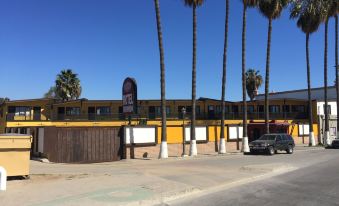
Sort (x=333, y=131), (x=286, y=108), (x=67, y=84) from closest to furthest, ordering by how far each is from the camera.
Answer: (x=333, y=131) → (x=286, y=108) → (x=67, y=84)

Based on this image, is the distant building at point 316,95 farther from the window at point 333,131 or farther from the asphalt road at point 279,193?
the asphalt road at point 279,193

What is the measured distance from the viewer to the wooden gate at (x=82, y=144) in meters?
24.5

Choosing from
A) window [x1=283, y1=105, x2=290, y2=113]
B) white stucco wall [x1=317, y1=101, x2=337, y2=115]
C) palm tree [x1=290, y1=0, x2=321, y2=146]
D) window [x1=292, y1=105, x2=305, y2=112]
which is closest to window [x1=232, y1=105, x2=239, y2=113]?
window [x1=283, y1=105, x2=290, y2=113]

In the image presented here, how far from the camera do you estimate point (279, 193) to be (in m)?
12.5

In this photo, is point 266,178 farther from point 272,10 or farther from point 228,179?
point 272,10

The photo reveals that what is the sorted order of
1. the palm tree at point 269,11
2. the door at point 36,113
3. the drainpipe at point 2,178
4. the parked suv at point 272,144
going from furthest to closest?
the door at point 36,113
the palm tree at point 269,11
the parked suv at point 272,144
the drainpipe at point 2,178

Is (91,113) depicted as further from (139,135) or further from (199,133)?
(139,135)

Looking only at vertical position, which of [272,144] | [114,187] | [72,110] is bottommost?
[114,187]

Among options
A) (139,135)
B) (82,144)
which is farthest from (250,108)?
(82,144)

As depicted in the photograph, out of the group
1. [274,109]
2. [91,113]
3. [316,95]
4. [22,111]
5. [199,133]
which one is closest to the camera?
[199,133]

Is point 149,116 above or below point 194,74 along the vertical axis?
below

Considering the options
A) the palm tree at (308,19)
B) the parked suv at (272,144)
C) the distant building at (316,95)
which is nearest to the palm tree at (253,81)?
the distant building at (316,95)

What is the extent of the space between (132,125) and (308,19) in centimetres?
2695

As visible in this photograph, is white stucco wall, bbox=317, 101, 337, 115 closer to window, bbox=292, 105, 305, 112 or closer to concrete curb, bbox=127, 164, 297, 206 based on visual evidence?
window, bbox=292, 105, 305, 112
